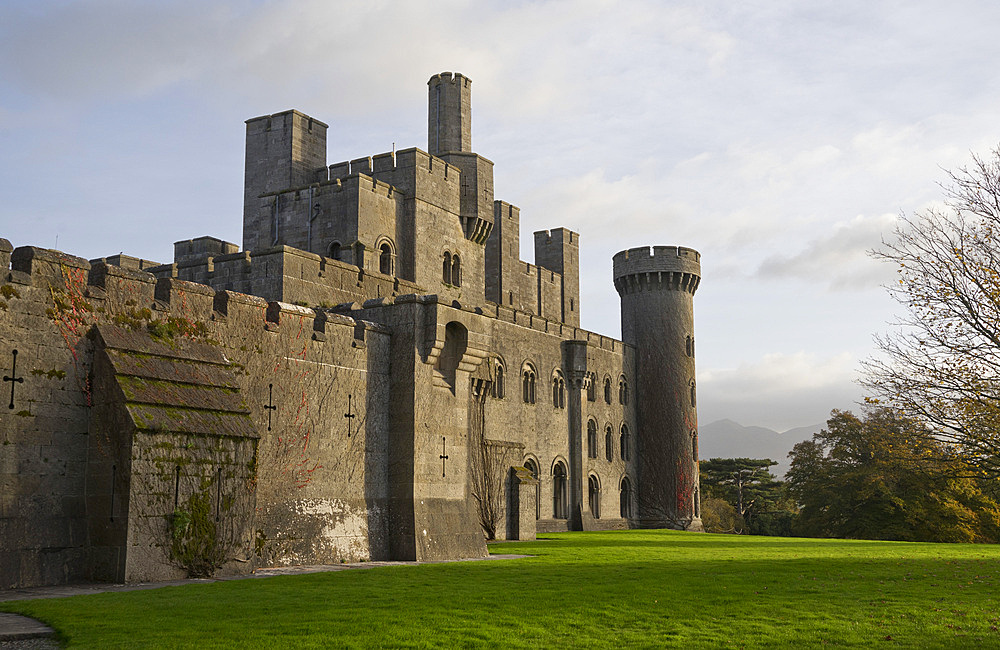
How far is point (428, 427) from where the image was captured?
69.5ft

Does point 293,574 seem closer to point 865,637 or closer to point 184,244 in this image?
point 865,637

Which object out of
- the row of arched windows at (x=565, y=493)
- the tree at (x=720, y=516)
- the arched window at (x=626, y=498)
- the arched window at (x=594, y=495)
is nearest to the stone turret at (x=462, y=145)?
the row of arched windows at (x=565, y=493)

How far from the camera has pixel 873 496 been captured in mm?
44375

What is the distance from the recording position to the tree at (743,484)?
2547 inches

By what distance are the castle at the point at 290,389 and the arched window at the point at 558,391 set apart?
0.14 m

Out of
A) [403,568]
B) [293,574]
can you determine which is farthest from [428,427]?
[293,574]

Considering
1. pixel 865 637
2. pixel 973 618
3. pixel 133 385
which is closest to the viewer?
pixel 865 637

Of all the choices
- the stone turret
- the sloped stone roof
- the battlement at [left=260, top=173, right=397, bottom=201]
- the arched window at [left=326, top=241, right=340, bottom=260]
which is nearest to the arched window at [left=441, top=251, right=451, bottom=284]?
the stone turret

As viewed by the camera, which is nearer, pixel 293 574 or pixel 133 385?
pixel 133 385

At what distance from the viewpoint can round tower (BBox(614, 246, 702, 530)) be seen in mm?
46750

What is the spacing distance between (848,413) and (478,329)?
3132cm

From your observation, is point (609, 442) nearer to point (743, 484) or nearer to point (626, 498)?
point (626, 498)

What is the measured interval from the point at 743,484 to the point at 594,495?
26.6 metres

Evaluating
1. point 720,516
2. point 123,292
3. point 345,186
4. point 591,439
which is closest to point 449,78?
point 345,186
